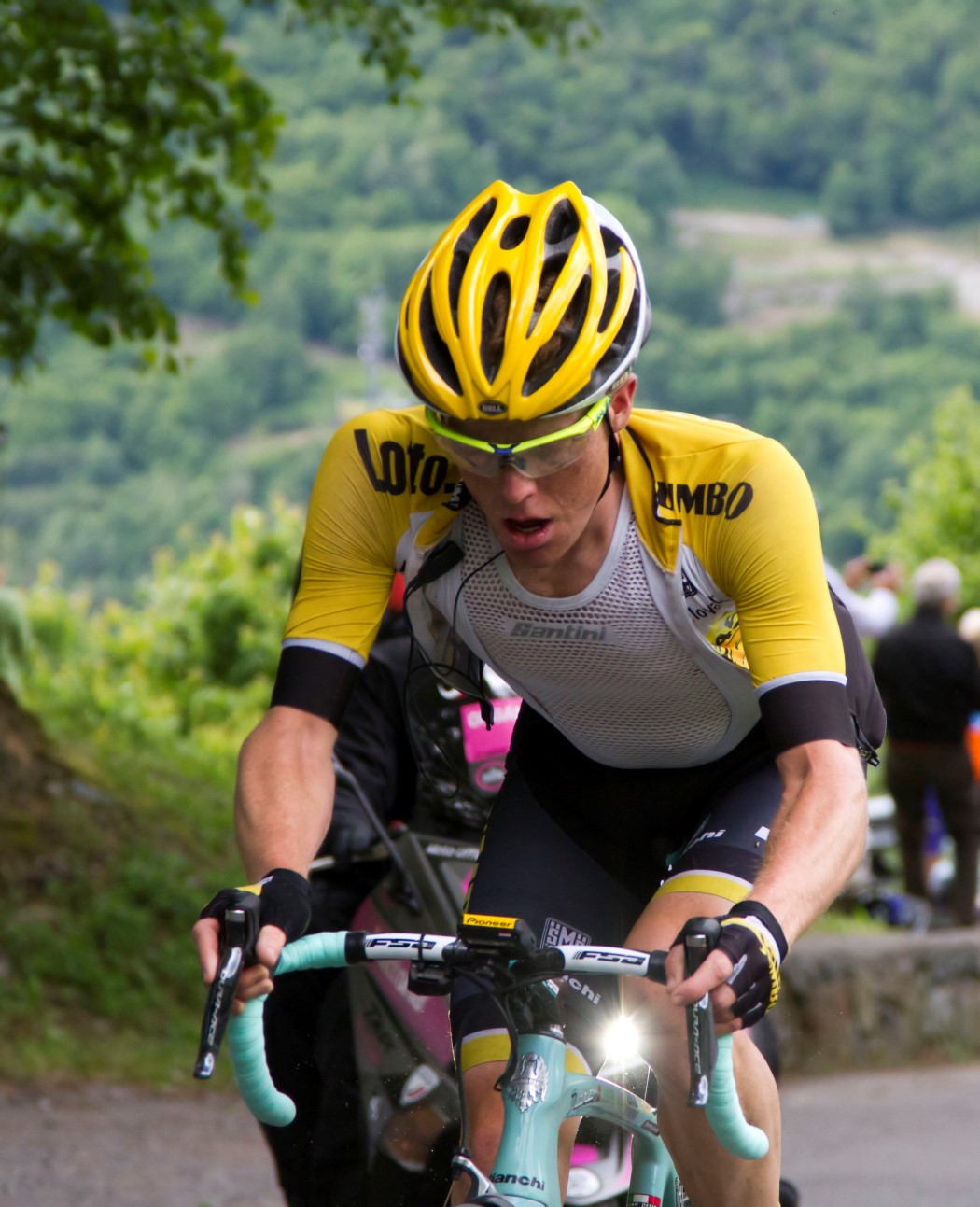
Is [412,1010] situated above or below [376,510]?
below

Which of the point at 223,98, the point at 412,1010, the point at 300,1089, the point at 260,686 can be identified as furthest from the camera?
the point at 260,686

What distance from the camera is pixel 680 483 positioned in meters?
2.96

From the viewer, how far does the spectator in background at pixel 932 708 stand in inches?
409

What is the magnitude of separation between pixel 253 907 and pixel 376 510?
95cm

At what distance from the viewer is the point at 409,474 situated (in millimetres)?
3129

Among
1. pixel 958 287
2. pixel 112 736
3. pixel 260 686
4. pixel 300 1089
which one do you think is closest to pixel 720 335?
pixel 958 287

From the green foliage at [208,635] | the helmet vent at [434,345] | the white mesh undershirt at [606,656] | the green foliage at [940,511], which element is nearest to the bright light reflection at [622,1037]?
the white mesh undershirt at [606,656]

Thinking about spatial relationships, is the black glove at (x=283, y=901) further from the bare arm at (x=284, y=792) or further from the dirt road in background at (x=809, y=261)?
the dirt road in background at (x=809, y=261)

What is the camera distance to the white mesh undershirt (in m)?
3.02

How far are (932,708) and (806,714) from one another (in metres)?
8.05

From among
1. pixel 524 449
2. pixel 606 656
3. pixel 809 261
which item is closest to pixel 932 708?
pixel 606 656

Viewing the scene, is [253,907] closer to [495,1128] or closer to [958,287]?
[495,1128]

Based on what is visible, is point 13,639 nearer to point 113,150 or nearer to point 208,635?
point 113,150

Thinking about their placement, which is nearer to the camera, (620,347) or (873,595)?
(620,347)
